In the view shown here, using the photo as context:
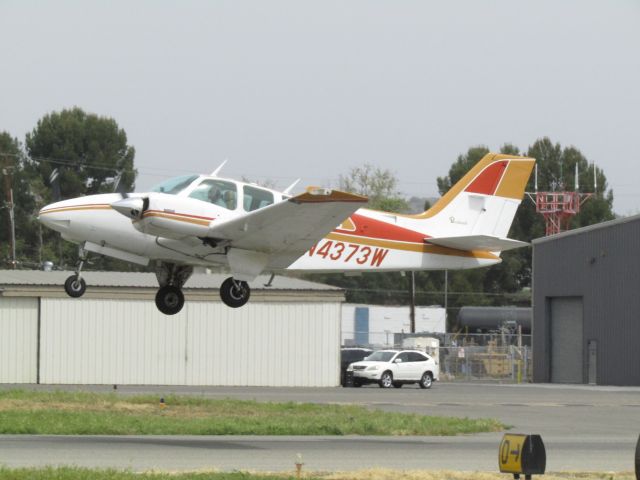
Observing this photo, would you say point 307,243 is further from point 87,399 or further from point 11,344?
point 11,344

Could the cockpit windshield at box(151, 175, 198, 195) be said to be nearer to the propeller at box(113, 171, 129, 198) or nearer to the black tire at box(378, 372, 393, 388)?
the propeller at box(113, 171, 129, 198)

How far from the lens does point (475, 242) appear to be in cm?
2481

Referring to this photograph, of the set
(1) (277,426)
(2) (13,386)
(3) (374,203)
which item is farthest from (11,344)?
(3) (374,203)

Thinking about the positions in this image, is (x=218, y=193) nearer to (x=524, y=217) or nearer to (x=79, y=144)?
(x=79, y=144)

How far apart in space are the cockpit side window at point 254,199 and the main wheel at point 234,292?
181cm

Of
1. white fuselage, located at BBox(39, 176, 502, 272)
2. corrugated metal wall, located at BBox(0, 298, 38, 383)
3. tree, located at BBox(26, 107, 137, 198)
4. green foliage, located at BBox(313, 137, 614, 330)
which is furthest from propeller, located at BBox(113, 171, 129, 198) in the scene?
green foliage, located at BBox(313, 137, 614, 330)

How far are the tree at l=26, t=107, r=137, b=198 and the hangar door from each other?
1209 inches

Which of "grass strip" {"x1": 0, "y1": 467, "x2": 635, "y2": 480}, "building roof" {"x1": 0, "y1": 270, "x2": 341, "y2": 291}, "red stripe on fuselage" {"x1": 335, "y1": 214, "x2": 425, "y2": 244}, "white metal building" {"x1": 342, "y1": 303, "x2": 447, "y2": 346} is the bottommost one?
"grass strip" {"x1": 0, "y1": 467, "x2": 635, "y2": 480}

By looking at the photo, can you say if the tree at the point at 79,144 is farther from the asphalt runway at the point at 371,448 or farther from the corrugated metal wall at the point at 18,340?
the asphalt runway at the point at 371,448

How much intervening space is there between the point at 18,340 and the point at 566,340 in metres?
27.6

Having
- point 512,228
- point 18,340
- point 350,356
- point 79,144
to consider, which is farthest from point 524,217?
Result: point 18,340

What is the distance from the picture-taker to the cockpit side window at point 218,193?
869 inches

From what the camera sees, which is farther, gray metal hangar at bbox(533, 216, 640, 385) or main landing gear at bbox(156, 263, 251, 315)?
gray metal hangar at bbox(533, 216, 640, 385)

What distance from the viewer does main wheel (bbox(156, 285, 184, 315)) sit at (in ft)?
79.5
